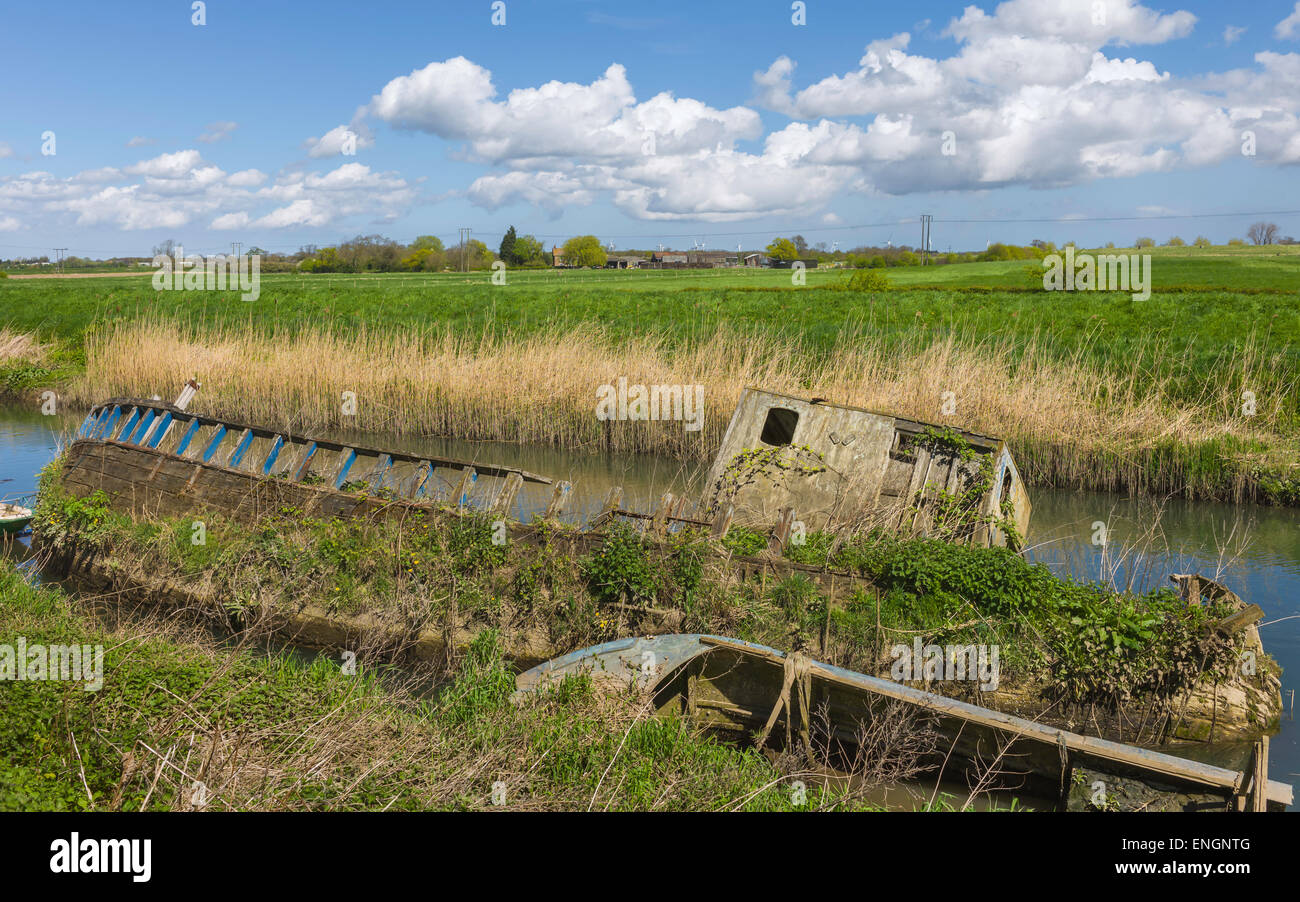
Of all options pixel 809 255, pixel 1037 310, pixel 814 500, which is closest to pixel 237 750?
pixel 814 500

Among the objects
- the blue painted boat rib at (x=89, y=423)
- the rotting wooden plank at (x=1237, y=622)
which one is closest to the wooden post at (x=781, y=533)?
the rotting wooden plank at (x=1237, y=622)

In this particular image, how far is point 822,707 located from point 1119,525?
8797mm

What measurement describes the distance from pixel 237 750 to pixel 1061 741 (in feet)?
15.7

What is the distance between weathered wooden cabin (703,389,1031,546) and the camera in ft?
30.5

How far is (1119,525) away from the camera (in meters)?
13.4

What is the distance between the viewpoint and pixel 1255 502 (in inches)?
558

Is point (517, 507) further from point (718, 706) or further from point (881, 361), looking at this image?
point (881, 361)

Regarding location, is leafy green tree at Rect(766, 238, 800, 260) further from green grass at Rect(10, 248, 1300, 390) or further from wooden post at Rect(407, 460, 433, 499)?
wooden post at Rect(407, 460, 433, 499)

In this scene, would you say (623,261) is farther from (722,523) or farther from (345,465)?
(722,523)

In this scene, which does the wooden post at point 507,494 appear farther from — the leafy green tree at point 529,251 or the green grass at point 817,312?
the leafy green tree at point 529,251

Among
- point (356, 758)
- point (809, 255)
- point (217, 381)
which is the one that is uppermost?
point (809, 255)

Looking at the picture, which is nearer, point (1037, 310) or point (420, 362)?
point (420, 362)

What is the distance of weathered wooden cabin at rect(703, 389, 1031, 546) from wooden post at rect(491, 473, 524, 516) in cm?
208

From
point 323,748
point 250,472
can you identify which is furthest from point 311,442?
point 323,748
